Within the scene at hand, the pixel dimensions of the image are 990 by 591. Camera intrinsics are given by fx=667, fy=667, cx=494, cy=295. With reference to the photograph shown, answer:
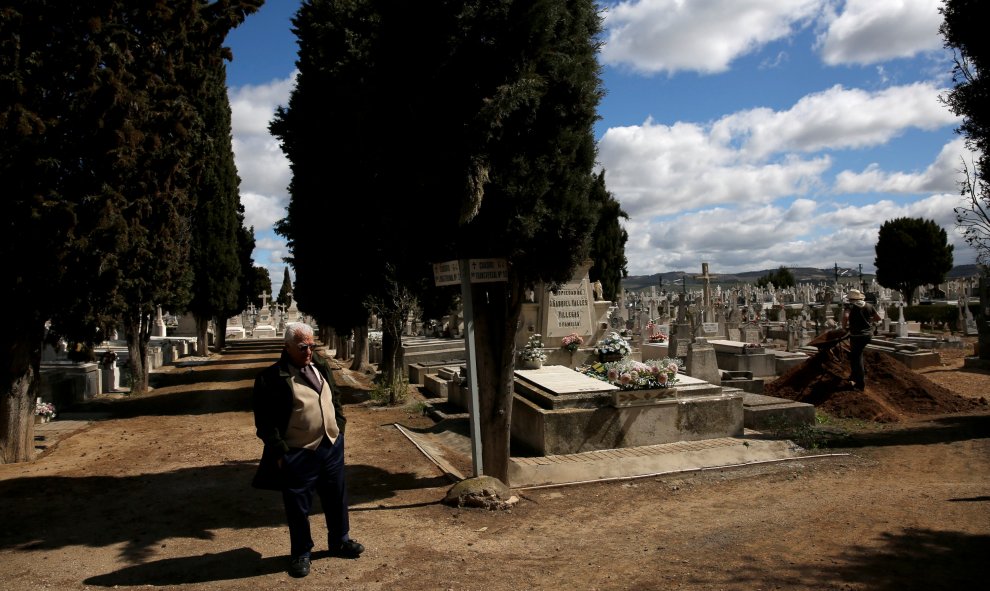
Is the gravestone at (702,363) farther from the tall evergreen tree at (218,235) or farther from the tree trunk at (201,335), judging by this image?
the tree trunk at (201,335)

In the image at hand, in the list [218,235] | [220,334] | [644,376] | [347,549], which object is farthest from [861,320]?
[220,334]

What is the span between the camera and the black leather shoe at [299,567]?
416 centimetres

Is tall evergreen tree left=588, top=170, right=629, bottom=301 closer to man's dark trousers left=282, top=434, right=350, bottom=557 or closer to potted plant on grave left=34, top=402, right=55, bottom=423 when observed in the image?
potted plant on grave left=34, top=402, right=55, bottom=423

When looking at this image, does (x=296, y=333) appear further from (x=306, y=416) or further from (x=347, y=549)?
(x=347, y=549)

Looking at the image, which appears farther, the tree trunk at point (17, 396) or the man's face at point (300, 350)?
the tree trunk at point (17, 396)

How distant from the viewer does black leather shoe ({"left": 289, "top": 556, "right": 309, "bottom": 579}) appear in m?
4.16

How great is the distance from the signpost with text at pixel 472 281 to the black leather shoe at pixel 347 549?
5.58 ft

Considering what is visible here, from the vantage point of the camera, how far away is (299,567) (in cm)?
417

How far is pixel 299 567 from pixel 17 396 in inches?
229

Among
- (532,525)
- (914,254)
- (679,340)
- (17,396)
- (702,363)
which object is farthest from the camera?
(914,254)

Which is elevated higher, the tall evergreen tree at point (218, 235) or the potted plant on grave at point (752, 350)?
the tall evergreen tree at point (218, 235)

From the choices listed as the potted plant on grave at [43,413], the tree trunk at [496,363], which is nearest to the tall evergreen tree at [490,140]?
the tree trunk at [496,363]

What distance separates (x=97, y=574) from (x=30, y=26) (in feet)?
20.6

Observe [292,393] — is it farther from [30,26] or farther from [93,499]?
[30,26]
